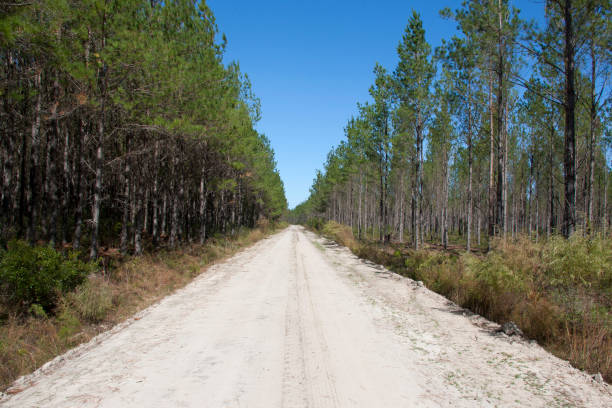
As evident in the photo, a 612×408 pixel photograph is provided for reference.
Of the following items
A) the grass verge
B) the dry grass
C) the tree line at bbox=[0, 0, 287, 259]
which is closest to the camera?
the dry grass

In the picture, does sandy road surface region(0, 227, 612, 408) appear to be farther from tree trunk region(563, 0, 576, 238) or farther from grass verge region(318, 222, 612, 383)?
tree trunk region(563, 0, 576, 238)

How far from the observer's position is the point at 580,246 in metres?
7.18

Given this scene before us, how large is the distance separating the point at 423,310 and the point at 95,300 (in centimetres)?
727

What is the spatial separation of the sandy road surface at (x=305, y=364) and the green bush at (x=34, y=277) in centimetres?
175

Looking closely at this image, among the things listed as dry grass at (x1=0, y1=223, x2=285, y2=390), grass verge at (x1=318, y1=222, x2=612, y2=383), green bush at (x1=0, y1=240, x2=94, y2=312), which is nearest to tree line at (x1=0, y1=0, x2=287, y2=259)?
dry grass at (x1=0, y1=223, x2=285, y2=390)

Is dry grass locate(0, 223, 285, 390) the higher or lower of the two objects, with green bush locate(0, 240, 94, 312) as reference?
lower

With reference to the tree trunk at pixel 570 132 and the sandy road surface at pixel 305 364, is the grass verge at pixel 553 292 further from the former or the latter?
the tree trunk at pixel 570 132

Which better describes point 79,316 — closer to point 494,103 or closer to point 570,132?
point 570,132

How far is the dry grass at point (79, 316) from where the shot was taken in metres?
4.69

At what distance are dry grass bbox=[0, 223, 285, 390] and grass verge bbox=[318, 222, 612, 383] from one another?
7.94m

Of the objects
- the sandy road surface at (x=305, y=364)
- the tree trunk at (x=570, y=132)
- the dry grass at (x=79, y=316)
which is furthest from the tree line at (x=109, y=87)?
the tree trunk at (x=570, y=132)

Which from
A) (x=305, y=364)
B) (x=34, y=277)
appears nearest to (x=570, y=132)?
(x=305, y=364)

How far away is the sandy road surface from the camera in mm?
3564

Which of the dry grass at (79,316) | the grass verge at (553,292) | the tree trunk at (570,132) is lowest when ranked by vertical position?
the dry grass at (79,316)
